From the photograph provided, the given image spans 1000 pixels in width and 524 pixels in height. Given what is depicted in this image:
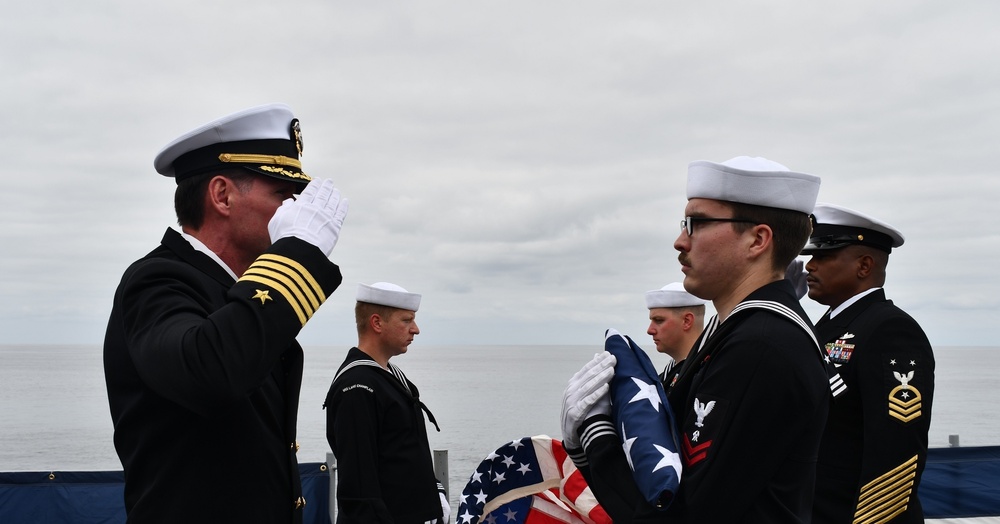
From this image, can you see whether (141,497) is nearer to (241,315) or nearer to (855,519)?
(241,315)

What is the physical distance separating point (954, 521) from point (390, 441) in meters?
5.08

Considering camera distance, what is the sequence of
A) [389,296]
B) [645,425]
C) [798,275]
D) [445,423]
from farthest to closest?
[445,423]
[389,296]
[798,275]
[645,425]

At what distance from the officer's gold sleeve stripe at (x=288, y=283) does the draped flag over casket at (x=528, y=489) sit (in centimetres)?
144

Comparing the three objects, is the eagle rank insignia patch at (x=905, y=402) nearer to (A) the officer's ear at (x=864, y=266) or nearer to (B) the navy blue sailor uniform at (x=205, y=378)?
(A) the officer's ear at (x=864, y=266)

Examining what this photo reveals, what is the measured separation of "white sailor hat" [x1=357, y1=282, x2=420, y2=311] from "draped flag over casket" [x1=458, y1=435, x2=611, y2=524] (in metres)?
3.23

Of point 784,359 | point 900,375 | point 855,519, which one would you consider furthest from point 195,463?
point 900,375

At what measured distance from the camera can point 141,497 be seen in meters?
2.46

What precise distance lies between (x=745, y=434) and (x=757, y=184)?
82 cm

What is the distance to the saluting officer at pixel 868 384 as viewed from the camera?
4.09 meters

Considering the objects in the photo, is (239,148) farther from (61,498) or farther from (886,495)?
(61,498)

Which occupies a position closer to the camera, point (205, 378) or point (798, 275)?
point (205, 378)

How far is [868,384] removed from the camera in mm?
4258

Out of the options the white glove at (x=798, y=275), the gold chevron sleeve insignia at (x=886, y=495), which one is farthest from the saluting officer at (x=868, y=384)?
the white glove at (x=798, y=275)

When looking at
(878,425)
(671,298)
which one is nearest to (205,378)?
(878,425)
